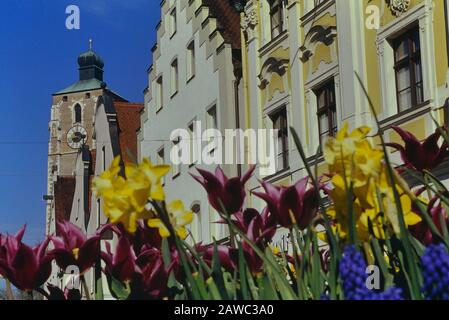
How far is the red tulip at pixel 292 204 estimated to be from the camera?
5.33 feet

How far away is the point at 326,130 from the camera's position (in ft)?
26.7

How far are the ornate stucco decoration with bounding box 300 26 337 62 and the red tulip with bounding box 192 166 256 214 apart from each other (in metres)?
7.20

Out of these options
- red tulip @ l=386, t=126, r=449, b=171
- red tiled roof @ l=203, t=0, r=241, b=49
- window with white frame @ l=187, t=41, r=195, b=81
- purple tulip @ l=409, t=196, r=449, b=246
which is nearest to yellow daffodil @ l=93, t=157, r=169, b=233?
purple tulip @ l=409, t=196, r=449, b=246

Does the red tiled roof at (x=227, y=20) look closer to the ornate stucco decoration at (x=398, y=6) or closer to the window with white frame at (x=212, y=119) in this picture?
the ornate stucco decoration at (x=398, y=6)

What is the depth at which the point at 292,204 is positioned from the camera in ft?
5.35

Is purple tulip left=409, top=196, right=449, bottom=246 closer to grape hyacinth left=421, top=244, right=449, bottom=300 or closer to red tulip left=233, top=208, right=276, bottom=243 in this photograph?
red tulip left=233, top=208, right=276, bottom=243

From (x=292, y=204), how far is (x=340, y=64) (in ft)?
23.0

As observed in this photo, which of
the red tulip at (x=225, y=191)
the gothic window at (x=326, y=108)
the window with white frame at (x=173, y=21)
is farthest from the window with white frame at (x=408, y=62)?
the red tulip at (x=225, y=191)

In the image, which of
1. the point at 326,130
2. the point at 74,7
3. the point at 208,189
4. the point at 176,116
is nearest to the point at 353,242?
the point at 208,189

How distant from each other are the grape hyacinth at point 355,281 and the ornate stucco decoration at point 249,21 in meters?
7.94

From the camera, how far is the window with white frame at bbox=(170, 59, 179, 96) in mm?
7842

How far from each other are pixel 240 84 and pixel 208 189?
286 inches

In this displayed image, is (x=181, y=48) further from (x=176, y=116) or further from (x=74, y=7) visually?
(x=74, y=7)

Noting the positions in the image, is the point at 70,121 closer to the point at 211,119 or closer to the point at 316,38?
the point at 211,119
